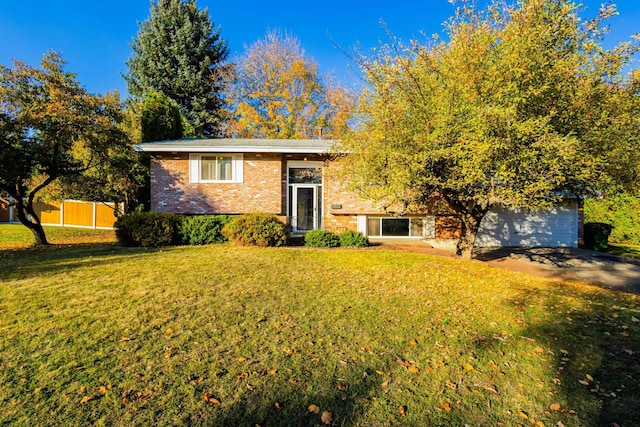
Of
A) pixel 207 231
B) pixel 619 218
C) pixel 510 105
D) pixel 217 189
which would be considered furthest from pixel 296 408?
pixel 619 218

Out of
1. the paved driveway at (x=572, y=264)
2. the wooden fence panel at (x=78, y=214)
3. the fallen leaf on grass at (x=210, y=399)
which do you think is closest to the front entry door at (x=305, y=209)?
the paved driveway at (x=572, y=264)

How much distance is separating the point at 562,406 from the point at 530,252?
35.1 ft

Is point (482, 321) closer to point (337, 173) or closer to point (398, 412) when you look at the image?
point (398, 412)

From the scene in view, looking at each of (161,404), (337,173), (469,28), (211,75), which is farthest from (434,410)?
(211,75)

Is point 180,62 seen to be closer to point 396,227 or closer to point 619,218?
point 396,227

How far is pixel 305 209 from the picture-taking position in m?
14.1

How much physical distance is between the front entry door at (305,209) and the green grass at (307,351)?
7.34 metres

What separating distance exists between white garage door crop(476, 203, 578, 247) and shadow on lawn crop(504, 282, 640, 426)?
753 cm

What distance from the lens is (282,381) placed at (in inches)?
120

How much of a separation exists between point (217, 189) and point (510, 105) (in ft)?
34.8

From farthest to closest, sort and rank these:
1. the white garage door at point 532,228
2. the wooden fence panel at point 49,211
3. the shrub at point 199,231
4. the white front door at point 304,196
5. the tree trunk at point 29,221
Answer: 1. the wooden fence panel at point 49,211
2. the white front door at point 304,196
3. the white garage door at point 532,228
4. the shrub at point 199,231
5. the tree trunk at point 29,221

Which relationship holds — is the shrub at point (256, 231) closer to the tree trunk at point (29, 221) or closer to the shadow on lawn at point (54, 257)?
the shadow on lawn at point (54, 257)

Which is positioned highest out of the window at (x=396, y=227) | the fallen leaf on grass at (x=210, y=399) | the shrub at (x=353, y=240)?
the window at (x=396, y=227)

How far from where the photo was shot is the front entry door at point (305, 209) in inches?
553
